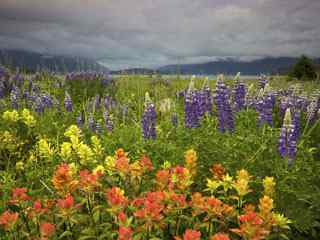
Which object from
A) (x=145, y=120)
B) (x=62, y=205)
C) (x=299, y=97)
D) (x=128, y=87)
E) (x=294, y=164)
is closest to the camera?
(x=62, y=205)

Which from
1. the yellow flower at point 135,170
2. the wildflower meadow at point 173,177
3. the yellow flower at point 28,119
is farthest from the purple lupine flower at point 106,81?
the yellow flower at point 135,170

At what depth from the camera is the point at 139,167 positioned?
3.21 m

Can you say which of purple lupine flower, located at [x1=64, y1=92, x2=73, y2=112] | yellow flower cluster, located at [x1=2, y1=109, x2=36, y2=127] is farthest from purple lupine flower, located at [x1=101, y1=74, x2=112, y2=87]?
yellow flower cluster, located at [x1=2, y1=109, x2=36, y2=127]

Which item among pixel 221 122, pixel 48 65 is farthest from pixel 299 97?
pixel 48 65

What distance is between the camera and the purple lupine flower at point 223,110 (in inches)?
191

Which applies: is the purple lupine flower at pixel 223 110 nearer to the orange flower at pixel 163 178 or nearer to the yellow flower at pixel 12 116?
the orange flower at pixel 163 178

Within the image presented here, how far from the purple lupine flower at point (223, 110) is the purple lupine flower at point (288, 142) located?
31.3 inches

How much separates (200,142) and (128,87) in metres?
9.02

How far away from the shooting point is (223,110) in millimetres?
4926

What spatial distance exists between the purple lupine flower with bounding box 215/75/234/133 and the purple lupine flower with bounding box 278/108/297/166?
795mm

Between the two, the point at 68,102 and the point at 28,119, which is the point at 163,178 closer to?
the point at 28,119

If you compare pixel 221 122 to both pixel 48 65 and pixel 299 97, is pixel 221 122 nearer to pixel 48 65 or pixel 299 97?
pixel 299 97

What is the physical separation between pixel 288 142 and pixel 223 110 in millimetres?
1009

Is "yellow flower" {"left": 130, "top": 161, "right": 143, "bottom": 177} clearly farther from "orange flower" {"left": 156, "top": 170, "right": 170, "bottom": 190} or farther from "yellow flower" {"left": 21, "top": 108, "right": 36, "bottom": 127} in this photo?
Result: "yellow flower" {"left": 21, "top": 108, "right": 36, "bottom": 127}
